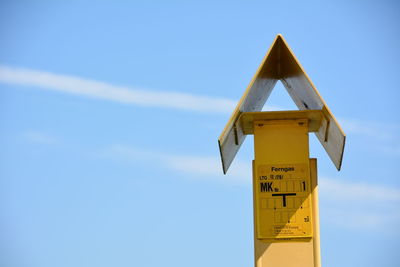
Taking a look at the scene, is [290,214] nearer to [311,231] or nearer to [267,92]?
[311,231]

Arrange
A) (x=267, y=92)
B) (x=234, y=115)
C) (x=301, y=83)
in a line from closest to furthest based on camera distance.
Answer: (x=234, y=115) → (x=301, y=83) → (x=267, y=92)

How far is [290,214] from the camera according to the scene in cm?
777

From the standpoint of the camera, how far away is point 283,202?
783cm

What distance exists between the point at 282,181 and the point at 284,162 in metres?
0.24

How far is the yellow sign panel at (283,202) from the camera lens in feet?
25.4

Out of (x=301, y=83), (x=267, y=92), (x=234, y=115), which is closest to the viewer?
(x=234, y=115)

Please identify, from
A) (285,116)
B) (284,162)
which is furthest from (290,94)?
(284,162)

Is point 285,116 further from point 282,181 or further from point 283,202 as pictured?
point 283,202

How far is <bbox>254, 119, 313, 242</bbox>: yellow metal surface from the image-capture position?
7.75m

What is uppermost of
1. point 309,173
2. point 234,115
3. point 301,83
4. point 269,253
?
point 301,83

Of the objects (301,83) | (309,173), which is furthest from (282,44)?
(309,173)

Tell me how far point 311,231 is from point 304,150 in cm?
99

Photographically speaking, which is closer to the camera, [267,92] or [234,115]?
[234,115]

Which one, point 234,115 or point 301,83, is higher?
point 301,83
